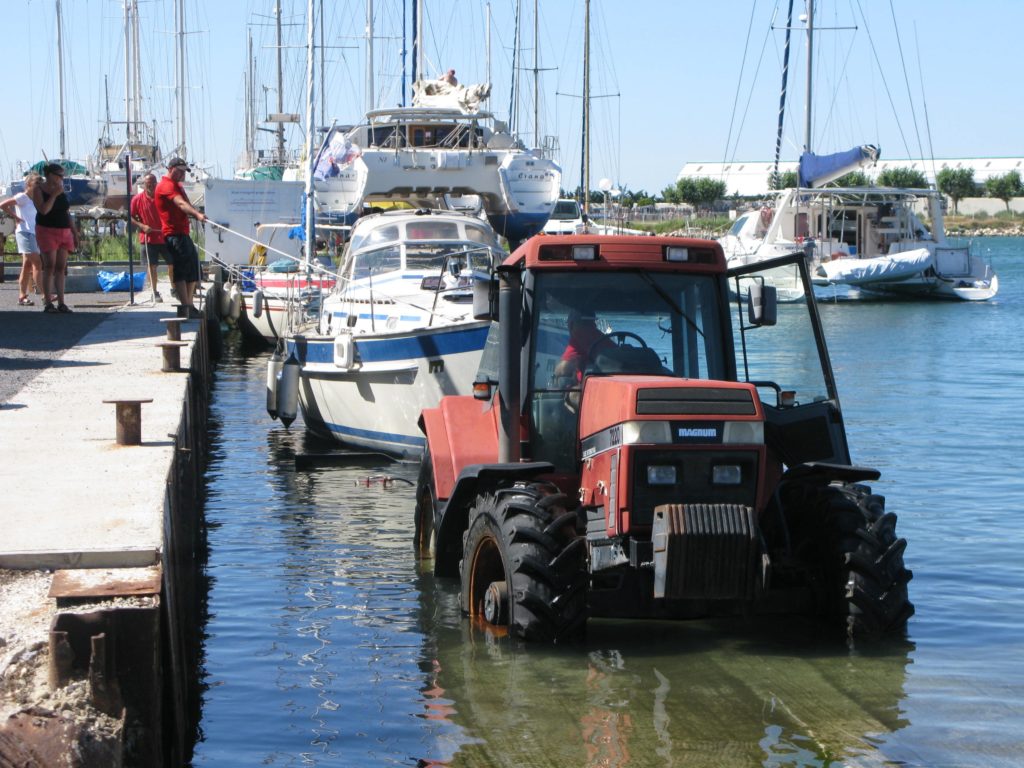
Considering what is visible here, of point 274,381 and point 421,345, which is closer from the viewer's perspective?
point 421,345

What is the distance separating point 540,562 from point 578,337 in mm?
1375

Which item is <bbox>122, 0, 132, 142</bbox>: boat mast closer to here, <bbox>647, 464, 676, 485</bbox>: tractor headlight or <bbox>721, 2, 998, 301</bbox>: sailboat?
<bbox>721, 2, 998, 301</bbox>: sailboat

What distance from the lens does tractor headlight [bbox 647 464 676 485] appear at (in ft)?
22.6

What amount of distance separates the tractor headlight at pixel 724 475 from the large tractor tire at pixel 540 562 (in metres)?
0.73

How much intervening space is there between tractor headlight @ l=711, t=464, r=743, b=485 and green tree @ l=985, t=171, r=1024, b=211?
5736 inches

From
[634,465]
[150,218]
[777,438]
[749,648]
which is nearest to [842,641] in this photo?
[749,648]

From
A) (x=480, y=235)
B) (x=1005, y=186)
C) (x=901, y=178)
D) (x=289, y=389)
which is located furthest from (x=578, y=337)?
(x=1005, y=186)

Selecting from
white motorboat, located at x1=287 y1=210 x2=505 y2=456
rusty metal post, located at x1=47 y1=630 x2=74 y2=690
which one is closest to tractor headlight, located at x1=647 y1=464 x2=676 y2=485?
rusty metal post, located at x1=47 y1=630 x2=74 y2=690

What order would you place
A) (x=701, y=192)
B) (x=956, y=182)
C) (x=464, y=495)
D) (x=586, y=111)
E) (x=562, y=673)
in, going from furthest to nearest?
(x=956, y=182), (x=701, y=192), (x=586, y=111), (x=464, y=495), (x=562, y=673)

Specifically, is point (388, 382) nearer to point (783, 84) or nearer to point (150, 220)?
point (150, 220)

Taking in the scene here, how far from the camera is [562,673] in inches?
293

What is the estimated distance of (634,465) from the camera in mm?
6852

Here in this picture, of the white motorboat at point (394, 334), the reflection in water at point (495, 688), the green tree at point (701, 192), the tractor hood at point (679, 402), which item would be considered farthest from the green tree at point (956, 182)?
the tractor hood at point (679, 402)

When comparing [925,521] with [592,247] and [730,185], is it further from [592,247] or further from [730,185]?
[730,185]
